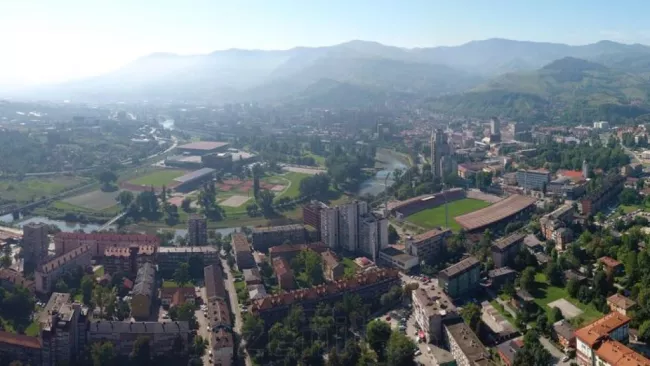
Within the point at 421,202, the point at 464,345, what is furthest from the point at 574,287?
the point at 421,202

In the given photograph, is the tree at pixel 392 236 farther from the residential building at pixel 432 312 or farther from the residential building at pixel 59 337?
the residential building at pixel 59 337

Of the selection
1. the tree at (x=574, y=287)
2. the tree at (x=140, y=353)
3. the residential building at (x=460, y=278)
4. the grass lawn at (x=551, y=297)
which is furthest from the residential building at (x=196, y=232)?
the tree at (x=574, y=287)

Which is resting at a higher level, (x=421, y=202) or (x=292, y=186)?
(x=421, y=202)

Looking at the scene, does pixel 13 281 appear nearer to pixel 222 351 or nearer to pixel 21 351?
pixel 21 351

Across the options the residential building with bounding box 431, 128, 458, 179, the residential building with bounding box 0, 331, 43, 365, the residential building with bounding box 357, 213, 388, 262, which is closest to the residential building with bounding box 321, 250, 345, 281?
the residential building with bounding box 357, 213, 388, 262

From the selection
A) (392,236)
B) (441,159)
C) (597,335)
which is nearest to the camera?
(597,335)

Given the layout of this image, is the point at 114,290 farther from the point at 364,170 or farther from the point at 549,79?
the point at 549,79

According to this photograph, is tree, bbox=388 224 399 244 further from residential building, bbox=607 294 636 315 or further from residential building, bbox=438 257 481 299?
residential building, bbox=607 294 636 315
